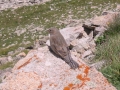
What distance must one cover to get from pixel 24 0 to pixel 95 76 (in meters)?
33.2

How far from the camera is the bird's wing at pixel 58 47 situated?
311 inches

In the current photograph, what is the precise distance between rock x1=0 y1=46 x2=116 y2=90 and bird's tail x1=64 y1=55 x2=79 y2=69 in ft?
0.28

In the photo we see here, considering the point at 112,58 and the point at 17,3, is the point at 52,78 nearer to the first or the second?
the point at 112,58

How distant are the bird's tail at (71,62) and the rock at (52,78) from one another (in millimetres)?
84

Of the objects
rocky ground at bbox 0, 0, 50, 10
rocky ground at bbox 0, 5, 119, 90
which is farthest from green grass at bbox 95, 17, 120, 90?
rocky ground at bbox 0, 0, 50, 10

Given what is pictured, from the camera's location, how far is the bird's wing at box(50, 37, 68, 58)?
25.9 ft

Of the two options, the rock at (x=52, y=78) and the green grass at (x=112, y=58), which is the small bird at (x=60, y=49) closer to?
the rock at (x=52, y=78)

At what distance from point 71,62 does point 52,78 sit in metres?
0.73

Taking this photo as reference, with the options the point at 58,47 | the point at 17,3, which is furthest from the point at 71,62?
the point at 17,3

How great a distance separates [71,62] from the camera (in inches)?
283

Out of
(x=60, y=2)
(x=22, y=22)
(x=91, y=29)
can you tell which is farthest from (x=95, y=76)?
(x=60, y=2)

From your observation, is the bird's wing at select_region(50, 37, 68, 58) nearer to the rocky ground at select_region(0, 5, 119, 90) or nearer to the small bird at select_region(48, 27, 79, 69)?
the small bird at select_region(48, 27, 79, 69)

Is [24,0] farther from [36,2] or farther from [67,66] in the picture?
[67,66]

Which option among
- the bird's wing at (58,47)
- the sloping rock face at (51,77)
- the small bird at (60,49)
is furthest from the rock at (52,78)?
the bird's wing at (58,47)
